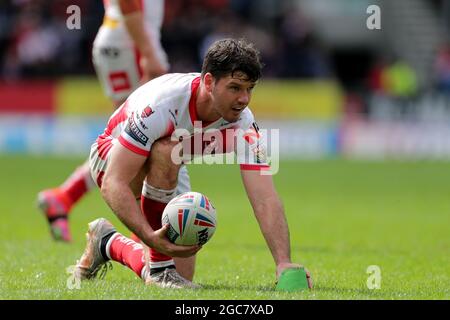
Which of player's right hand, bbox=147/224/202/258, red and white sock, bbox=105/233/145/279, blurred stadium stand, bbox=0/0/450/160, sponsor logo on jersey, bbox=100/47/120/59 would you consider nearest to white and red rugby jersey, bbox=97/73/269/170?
player's right hand, bbox=147/224/202/258

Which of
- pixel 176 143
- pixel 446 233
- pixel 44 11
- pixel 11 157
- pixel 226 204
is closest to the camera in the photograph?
pixel 176 143

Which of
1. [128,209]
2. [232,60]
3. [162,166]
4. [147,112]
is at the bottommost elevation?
[128,209]

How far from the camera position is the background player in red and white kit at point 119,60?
353 inches

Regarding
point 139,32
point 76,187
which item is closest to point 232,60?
point 139,32

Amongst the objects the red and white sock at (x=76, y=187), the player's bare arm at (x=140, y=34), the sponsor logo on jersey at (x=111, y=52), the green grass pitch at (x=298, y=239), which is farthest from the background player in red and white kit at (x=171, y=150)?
the sponsor logo on jersey at (x=111, y=52)

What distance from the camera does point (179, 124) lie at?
639 cm

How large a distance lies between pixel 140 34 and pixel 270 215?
311cm

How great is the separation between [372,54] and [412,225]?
19.5 meters

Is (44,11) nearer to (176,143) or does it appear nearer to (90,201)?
(90,201)

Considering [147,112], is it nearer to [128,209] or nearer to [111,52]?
[128,209]

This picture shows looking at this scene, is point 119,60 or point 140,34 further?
point 119,60

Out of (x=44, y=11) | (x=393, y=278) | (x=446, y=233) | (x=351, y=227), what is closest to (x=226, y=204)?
(x=351, y=227)

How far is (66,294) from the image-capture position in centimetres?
581

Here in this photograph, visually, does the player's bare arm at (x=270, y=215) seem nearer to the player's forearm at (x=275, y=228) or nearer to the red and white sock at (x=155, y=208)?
the player's forearm at (x=275, y=228)
